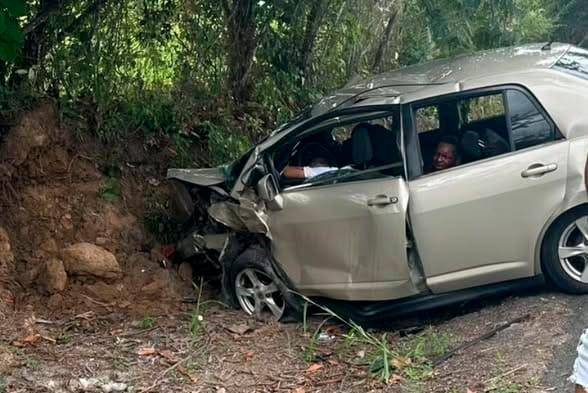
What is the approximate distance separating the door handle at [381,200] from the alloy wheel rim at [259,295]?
1.16 m

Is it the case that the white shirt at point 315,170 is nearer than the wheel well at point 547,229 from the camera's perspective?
No

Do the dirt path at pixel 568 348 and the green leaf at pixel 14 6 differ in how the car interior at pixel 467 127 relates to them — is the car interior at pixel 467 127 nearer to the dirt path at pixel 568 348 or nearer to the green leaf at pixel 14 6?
the dirt path at pixel 568 348

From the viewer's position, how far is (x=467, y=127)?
6133mm

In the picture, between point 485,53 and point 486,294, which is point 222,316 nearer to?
point 486,294

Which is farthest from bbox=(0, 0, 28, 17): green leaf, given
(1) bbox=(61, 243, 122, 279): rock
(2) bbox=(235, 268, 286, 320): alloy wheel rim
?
(2) bbox=(235, 268, 286, 320): alloy wheel rim

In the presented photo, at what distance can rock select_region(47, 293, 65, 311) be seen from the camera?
6.42 m

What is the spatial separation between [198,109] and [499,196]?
171 inches

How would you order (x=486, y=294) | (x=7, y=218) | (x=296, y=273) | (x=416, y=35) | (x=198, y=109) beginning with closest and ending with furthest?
(x=486, y=294) < (x=296, y=273) < (x=7, y=218) < (x=198, y=109) < (x=416, y=35)

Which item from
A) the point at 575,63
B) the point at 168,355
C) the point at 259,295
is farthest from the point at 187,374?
the point at 575,63

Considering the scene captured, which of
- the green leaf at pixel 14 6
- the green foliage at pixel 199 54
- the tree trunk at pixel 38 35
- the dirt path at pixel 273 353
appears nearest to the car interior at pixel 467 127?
the dirt path at pixel 273 353

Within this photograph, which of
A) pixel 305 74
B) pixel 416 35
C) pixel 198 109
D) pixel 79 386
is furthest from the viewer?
pixel 416 35

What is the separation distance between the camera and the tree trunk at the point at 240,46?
Result: 8.60 m

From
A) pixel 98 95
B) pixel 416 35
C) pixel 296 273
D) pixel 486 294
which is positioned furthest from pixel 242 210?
pixel 416 35

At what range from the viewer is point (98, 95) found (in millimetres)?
7840
